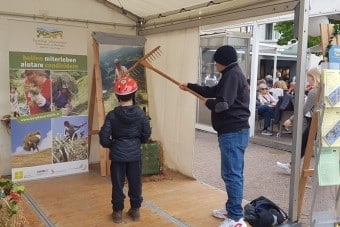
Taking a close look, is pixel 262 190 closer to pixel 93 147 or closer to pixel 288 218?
pixel 288 218

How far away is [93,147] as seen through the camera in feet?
16.5

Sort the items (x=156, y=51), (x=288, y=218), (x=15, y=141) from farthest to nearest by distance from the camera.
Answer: (x=156, y=51)
(x=15, y=141)
(x=288, y=218)

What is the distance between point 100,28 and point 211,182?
2474mm

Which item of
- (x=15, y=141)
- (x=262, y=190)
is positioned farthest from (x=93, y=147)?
(x=262, y=190)

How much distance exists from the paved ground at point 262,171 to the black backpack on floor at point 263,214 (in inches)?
12.3

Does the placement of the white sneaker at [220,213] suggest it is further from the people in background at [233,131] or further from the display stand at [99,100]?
the display stand at [99,100]

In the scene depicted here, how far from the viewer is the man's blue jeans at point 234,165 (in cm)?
287

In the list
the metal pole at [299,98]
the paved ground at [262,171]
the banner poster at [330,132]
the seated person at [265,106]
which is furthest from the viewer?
the seated person at [265,106]

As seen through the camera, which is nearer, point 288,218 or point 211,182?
point 288,218

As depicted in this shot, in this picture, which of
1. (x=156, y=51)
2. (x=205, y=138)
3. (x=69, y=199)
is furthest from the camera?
(x=205, y=138)

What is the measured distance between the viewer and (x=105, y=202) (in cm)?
358

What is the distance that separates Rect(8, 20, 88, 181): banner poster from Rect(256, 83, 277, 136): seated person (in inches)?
179

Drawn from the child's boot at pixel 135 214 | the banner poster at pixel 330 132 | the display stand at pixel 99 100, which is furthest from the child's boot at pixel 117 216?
the banner poster at pixel 330 132

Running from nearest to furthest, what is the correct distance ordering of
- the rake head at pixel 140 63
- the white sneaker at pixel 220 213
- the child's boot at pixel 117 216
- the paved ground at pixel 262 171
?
1. the child's boot at pixel 117 216
2. the white sneaker at pixel 220 213
3. the paved ground at pixel 262 171
4. the rake head at pixel 140 63
